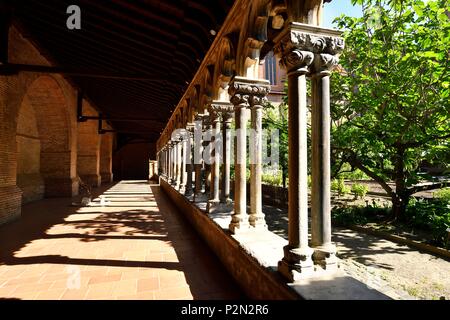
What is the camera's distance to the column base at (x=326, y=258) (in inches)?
87.9

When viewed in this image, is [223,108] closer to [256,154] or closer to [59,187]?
[256,154]

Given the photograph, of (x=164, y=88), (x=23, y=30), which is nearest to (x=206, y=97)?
(x=164, y=88)

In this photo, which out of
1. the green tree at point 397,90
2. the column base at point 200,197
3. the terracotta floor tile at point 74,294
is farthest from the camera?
the column base at point 200,197

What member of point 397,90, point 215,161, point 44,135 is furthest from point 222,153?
point 44,135

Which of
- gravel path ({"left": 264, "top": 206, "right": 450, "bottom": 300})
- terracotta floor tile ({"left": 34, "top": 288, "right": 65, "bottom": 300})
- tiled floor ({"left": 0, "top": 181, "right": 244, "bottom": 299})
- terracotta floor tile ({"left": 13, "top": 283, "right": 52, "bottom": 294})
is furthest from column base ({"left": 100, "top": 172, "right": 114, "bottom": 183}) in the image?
terracotta floor tile ({"left": 34, "top": 288, "right": 65, "bottom": 300})

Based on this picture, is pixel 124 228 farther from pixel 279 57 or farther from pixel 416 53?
pixel 416 53

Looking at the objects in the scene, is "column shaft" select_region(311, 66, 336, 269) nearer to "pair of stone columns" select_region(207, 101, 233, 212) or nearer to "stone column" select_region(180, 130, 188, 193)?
"pair of stone columns" select_region(207, 101, 233, 212)

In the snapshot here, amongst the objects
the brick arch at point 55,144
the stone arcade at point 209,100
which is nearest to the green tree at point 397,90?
the stone arcade at point 209,100

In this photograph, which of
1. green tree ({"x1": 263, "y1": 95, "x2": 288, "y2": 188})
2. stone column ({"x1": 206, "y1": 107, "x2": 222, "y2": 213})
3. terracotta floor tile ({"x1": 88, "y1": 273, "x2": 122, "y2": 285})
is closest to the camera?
terracotta floor tile ({"x1": 88, "y1": 273, "x2": 122, "y2": 285})

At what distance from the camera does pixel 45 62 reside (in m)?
8.23

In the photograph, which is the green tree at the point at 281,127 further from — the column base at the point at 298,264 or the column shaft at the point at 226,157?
the column base at the point at 298,264

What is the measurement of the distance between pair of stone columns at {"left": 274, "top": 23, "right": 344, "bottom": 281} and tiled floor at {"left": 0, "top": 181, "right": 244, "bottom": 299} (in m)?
1.06

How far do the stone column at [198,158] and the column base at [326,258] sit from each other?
4404 millimetres

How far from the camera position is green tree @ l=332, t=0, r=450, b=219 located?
18.6ft
